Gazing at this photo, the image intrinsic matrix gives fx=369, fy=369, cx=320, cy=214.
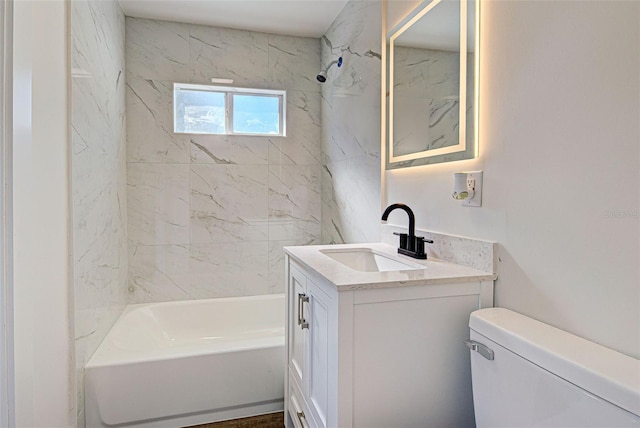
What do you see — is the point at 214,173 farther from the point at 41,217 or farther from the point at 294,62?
the point at 41,217

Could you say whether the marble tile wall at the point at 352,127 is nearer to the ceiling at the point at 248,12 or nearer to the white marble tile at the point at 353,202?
the white marble tile at the point at 353,202

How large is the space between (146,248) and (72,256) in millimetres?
1186

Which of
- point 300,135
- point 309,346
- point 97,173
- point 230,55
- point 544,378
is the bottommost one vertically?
point 309,346

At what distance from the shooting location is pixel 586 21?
917 millimetres

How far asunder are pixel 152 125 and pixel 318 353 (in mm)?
2219

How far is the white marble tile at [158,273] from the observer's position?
273 centimetres

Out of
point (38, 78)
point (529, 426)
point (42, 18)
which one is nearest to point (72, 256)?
point (38, 78)

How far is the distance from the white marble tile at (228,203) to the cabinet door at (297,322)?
54.5 inches

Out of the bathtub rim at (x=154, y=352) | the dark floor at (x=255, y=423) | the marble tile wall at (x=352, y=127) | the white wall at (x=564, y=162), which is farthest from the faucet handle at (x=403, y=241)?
the dark floor at (x=255, y=423)

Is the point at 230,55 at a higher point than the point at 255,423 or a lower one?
higher

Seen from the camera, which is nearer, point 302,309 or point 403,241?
point 302,309

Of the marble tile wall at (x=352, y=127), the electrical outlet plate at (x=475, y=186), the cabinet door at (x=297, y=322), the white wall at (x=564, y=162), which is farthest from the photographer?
the marble tile wall at (x=352, y=127)

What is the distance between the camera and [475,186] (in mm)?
1296

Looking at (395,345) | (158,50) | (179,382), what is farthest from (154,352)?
(158,50)
